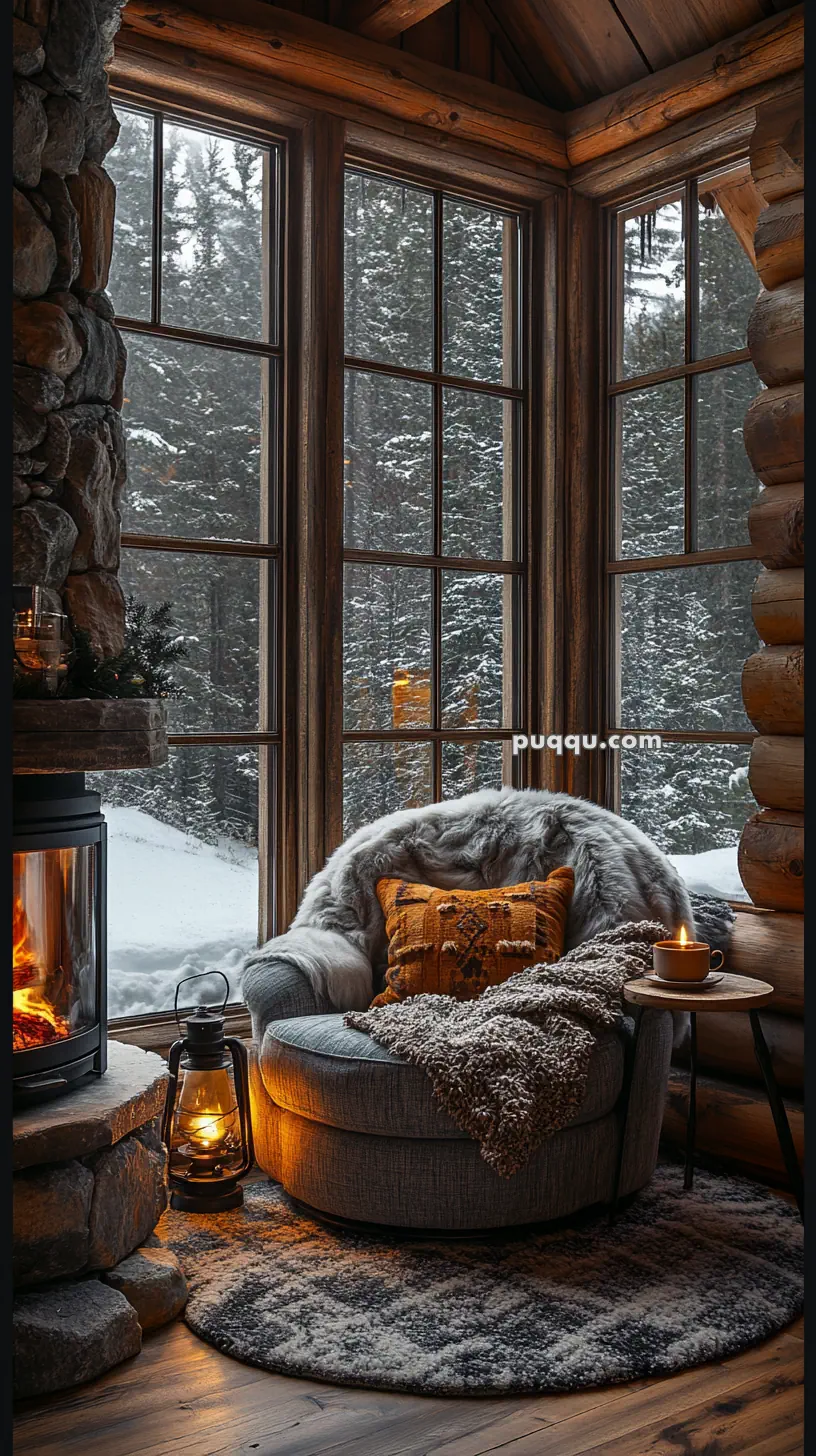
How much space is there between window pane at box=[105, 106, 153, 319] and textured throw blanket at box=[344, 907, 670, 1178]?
2036mm

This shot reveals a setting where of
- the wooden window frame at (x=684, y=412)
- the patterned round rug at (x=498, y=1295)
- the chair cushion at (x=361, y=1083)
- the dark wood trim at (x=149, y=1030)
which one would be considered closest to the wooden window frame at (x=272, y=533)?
the dark wood trim at (x=149, y=1030)

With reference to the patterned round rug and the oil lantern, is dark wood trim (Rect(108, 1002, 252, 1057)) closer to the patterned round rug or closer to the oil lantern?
the oil lantern

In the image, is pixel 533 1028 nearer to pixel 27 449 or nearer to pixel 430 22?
pixel 27 449

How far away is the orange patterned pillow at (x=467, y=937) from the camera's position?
9.92ft

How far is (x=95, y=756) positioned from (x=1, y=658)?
1.34m

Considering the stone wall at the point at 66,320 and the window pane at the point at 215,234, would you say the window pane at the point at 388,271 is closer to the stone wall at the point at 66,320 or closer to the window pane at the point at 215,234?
the window pane at the point at 215,234

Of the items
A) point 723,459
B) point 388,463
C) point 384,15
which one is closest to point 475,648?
point 388,463

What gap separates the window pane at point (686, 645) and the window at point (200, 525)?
1.24 meters

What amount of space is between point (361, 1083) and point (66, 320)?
1.76 metres

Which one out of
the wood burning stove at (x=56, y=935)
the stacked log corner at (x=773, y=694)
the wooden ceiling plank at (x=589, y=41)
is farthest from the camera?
the wooden ceiling plank at (x=589, y=41)

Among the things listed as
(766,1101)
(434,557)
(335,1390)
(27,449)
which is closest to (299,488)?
(434,557)

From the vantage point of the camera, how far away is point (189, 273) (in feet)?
11.4

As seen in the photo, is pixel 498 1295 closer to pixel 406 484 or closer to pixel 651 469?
pixel 406 484

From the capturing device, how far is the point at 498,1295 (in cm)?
239
